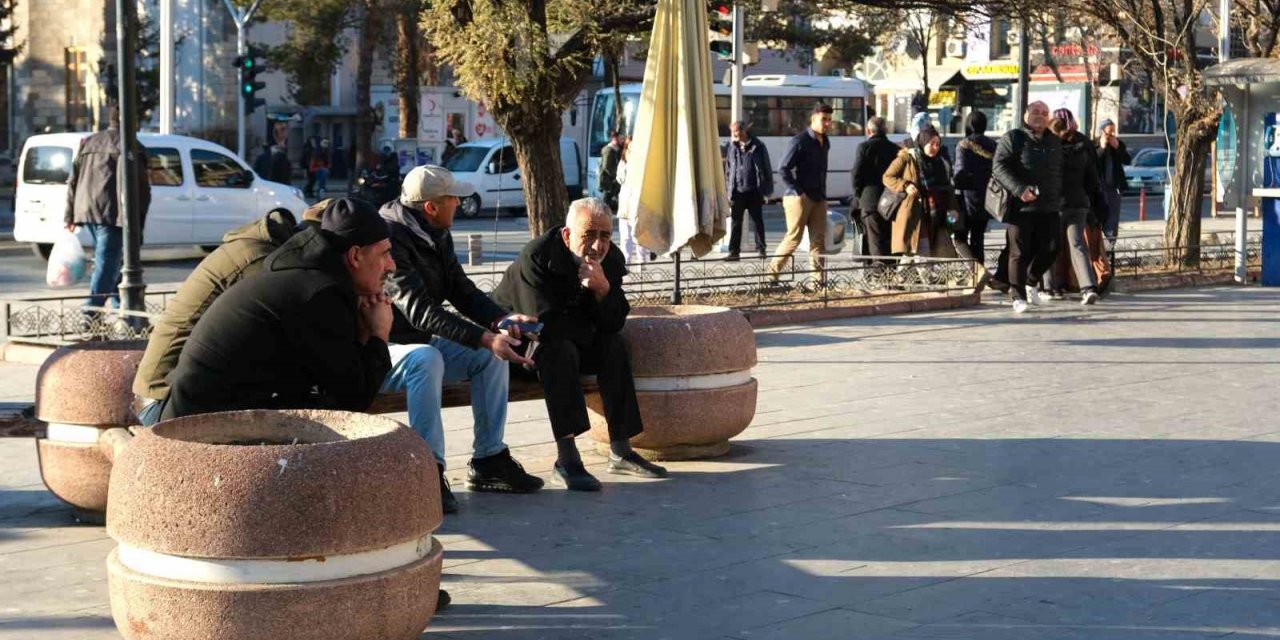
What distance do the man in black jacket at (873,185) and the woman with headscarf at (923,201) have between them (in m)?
0.17

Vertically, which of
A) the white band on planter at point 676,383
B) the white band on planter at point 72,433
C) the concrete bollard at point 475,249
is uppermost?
the concrete bollard at point 475,249

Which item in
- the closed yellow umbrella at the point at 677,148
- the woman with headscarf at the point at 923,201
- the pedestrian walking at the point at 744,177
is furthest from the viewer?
the pedestrian walking at the point at 744,177

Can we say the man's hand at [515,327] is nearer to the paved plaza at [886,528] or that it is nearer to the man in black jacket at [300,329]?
the paved plaza at [886,528]

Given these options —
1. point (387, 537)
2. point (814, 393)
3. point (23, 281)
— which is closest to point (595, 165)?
point (23, 281)

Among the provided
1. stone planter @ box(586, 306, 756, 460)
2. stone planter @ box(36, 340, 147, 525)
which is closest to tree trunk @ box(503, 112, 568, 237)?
stone planter @ box(586, 306, 756, 460)

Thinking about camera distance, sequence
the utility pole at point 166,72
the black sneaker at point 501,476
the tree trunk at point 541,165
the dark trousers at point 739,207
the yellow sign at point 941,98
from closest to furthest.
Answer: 1. the black sneaker at point 501,476
2. the tree trunk at point 541,165
3. the dark trousers at point 739,207
4. the utility pole at point 166,72
5. the yellow sign at point 941,98

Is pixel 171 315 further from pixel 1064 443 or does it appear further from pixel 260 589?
pixel 1064 443

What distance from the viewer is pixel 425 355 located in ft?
23.0

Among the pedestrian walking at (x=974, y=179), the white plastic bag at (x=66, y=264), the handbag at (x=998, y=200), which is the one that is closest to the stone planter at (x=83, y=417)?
the white plastic bag at (x=66, y=264)

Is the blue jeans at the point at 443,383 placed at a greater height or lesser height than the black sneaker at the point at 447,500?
greater

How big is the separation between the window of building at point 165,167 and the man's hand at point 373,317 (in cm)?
1722

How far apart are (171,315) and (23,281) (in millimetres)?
13821

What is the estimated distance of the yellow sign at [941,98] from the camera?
208 ft

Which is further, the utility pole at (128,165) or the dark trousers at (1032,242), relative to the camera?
the dark trousers at (1032,242)
